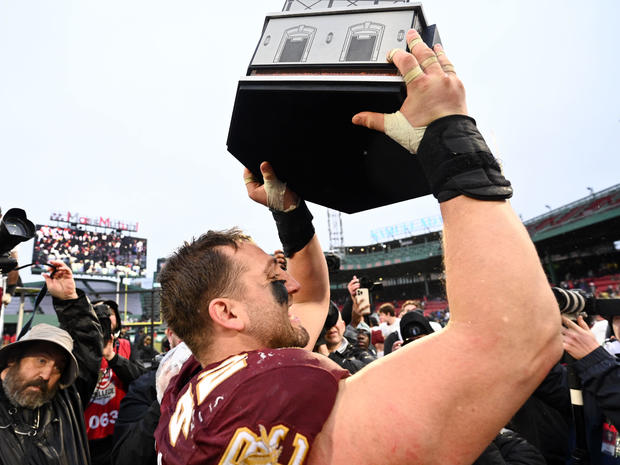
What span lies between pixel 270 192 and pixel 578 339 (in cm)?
193

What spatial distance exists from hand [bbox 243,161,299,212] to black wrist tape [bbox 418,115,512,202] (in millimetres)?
914

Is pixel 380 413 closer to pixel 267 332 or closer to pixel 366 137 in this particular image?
pixel 267 332

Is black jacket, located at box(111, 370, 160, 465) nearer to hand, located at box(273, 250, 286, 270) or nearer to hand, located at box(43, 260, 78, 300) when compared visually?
hand, located at box(43, 260, 78, 300)

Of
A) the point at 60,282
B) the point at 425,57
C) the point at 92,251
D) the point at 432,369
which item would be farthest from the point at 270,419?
the point at 92,251

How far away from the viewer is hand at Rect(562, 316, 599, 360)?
2186 mm

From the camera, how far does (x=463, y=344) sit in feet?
2.88

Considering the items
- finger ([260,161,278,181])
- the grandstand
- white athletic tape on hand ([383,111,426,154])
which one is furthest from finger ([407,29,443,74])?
the grandstand

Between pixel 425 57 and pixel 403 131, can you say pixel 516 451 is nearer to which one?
pixel 403 131

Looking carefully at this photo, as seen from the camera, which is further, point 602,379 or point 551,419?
point 551,419

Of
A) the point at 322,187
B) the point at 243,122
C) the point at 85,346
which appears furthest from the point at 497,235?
the point at 85,346

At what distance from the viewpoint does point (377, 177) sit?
5.64ft

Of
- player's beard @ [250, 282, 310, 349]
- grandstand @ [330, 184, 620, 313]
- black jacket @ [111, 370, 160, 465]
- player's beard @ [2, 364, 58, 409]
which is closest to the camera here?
player's beard @ [250, 282, 310, 349]

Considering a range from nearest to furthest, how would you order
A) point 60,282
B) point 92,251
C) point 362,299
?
point 60,282 → point 362,299 → point 92,251

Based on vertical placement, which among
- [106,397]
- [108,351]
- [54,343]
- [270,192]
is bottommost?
[106,397]
